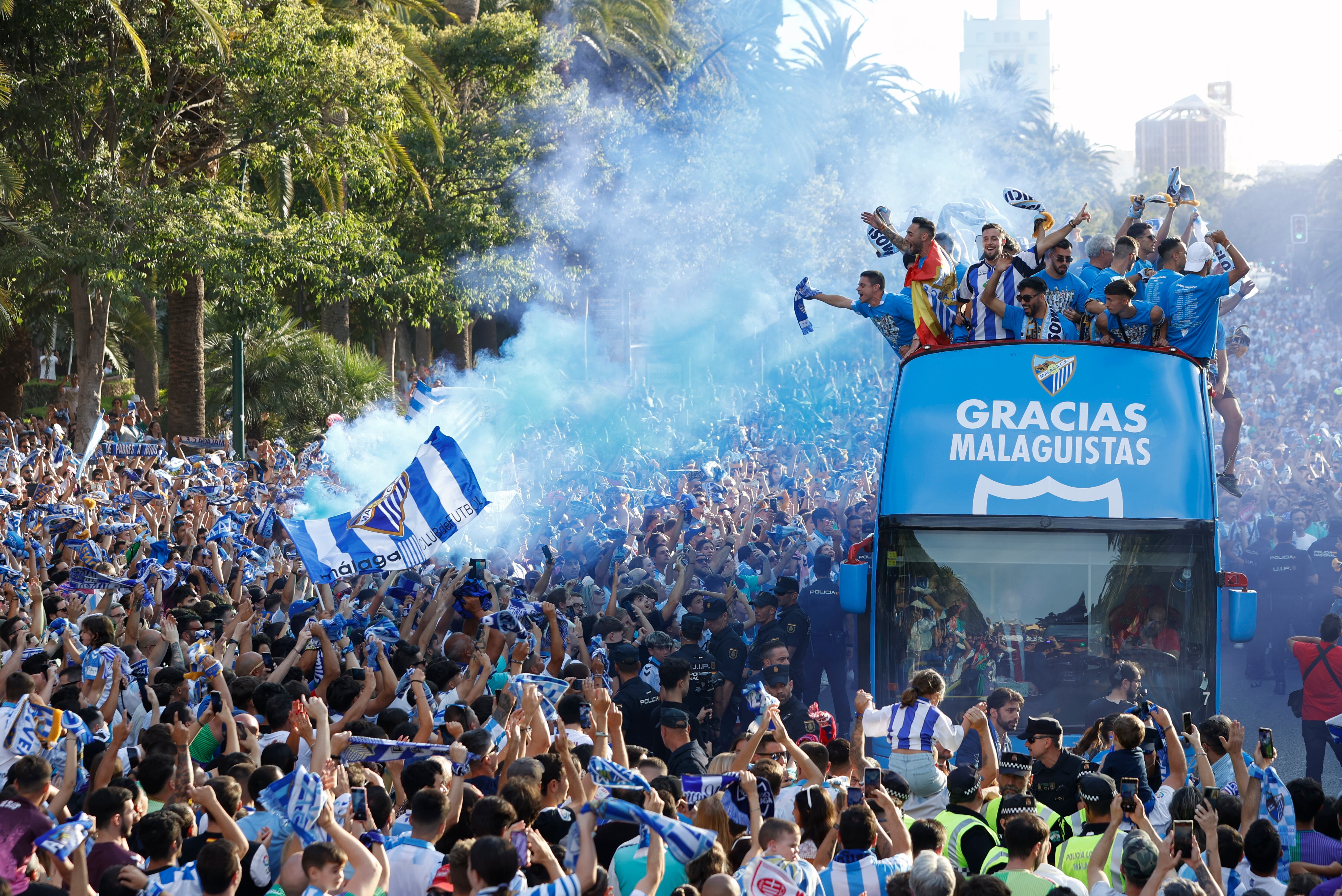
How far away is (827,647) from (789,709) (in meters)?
3.31

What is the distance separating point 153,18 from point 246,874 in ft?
54.8

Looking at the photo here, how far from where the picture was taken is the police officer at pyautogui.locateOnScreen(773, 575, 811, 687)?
9930 millimetres

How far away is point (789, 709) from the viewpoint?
307 inches

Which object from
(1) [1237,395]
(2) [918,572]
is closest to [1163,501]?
(2) [918,572]

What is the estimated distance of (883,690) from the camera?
791 centimetres

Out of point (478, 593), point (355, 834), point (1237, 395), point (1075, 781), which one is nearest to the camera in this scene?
point (355, 834)

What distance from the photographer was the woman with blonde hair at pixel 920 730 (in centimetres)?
624

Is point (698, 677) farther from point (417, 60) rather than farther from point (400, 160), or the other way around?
point (417, 60)

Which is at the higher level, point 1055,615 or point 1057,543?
point 1057,543

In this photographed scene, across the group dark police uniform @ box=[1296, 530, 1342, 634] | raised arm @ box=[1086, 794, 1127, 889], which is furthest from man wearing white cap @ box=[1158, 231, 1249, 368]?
dark police uniform @ box=[1296, 530, 1342, 634]

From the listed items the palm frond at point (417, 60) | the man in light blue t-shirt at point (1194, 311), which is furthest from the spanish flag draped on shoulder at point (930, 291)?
the palm frond at point (417, 60)

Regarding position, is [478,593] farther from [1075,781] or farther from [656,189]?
[656,189]

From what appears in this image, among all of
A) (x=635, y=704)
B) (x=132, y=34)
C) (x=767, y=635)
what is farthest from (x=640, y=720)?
(x=132, y=34)

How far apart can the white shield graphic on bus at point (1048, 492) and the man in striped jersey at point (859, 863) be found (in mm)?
3325
